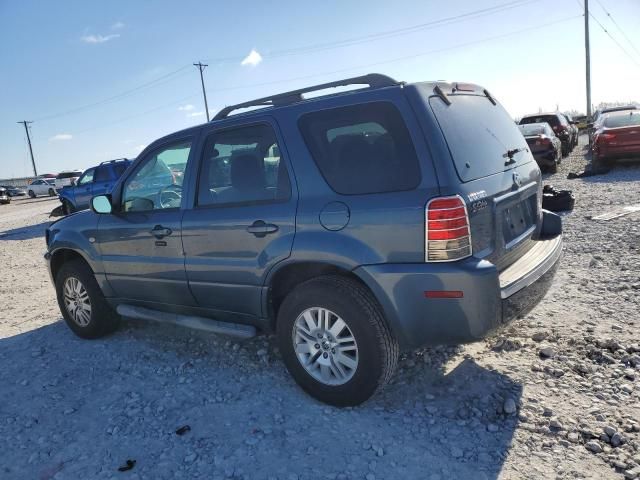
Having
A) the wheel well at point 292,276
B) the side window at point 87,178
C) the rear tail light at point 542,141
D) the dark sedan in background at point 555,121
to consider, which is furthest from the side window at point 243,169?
the dark sedan in background at point 555,121

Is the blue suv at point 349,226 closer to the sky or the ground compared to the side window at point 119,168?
closer to the ground

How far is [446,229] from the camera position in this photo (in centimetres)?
264

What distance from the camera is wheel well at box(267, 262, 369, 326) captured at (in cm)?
312

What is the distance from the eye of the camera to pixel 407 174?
9.10 ft

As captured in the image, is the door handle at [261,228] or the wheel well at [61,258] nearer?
the door handle at [261,228]

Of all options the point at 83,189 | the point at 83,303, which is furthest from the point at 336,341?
the point at 83,189

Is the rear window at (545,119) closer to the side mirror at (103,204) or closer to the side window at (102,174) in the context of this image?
the side window at (102,174)

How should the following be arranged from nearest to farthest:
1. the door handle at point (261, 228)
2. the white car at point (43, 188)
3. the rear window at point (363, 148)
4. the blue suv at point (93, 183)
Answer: the rear window at point (363, 148)
the door handle at point (261, 228)
the blue suv at point (93, 183)
the white car at point (43, 188)

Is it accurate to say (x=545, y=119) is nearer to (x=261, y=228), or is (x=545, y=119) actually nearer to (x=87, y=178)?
(x=87, y=178)

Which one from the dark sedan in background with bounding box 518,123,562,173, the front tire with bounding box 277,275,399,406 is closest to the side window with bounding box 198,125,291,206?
the front tire with bounding box 277,275,399,406

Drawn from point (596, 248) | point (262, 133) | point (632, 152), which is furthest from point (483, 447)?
point (632, 152)

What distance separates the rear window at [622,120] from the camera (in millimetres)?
13329

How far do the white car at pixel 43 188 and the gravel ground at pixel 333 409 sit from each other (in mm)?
40628

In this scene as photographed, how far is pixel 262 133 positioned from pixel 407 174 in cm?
118
